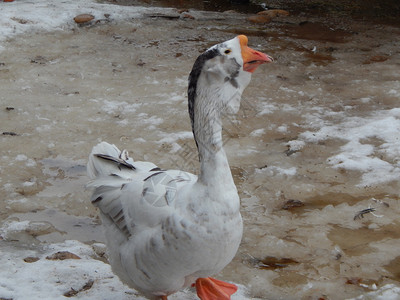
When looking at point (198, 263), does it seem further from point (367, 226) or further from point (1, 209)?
point (1, 209)

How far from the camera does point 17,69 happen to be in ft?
19.3

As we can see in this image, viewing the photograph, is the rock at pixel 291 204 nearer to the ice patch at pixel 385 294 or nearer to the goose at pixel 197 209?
A: the ice patch at pixel 385 294

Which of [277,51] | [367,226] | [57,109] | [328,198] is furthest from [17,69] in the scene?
[367,226]

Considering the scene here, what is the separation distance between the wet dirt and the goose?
0.64 meters

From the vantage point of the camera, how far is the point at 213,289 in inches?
106

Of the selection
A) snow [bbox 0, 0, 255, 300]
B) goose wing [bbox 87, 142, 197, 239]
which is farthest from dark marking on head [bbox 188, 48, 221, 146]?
snow [bbox 0, 0, 255, 300]

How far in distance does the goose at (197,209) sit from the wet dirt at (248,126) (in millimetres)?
641

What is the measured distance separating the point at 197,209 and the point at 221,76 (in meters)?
0.56

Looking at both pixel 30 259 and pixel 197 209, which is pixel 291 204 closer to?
pixel 197 209

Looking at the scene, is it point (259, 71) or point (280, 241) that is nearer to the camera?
point (280, 241)

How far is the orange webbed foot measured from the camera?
8.81 ft

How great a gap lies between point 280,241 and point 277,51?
382 centimetres

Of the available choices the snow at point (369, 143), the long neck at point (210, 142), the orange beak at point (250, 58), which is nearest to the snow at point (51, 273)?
the long neck at point (210, 142)

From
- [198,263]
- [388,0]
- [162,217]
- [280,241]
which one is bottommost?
[280,241]
